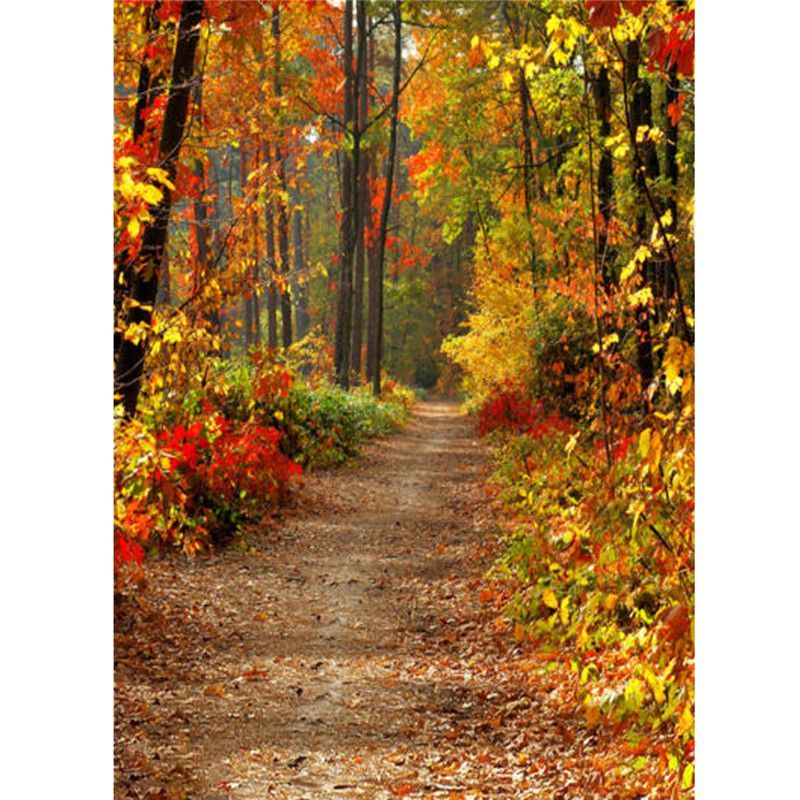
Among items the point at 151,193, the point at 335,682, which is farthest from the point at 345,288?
the point at 151,193

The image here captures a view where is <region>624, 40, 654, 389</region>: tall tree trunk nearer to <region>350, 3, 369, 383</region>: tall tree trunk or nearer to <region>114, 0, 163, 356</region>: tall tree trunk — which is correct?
<region>114, 0, 163, 356</region>: tall tree trunk

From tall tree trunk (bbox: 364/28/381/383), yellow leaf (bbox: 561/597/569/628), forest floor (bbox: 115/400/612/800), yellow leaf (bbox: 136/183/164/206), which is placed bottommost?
forest floor (bbox: 115/400/612/800)

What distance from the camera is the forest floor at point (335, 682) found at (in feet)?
13.9

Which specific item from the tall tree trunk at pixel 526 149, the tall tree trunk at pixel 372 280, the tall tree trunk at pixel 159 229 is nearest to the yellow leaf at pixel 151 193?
the tall tree trunk at pixel 159 229

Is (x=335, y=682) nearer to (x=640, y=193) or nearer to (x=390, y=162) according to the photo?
(x=640, y=193)

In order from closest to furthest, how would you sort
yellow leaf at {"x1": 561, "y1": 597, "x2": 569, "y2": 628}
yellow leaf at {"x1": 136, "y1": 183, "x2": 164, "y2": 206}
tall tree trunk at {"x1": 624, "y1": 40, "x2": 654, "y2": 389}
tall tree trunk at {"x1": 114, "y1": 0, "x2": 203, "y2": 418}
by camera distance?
yellow leaf at {"x1": 136, "y1": 183, "x2": 164, "y2": 206}, yellow leaf at {"x1": 561, "y1": 597, "x2": 569, "y2": 628}, tall tree trunk at {"x1": 114, "y1": 0, "x2": 203, "y2": 418}, tall tree trunk at {"x1": 624, "y1": 40, "x2": 654, "y2": 389}

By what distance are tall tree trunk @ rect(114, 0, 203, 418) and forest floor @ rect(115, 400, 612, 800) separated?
1639mm

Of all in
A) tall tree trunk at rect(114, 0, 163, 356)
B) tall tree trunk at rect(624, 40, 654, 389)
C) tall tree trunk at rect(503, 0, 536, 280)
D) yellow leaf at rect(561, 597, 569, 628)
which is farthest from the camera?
tall tree trunk at rect(503, 0, 536, 280)

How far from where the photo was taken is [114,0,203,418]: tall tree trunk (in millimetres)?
6754

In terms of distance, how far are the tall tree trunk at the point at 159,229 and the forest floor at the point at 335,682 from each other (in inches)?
64.5

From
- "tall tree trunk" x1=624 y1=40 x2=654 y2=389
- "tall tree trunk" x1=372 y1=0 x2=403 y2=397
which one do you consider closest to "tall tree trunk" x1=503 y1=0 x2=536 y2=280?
→ "tall tree trunk" x1=372 y1=0 x2=403 y2=397

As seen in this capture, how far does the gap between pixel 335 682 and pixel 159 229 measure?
11.5ft

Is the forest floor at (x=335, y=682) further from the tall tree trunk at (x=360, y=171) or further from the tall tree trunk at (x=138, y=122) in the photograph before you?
the tall tree trunk at (x=360, y=171)
